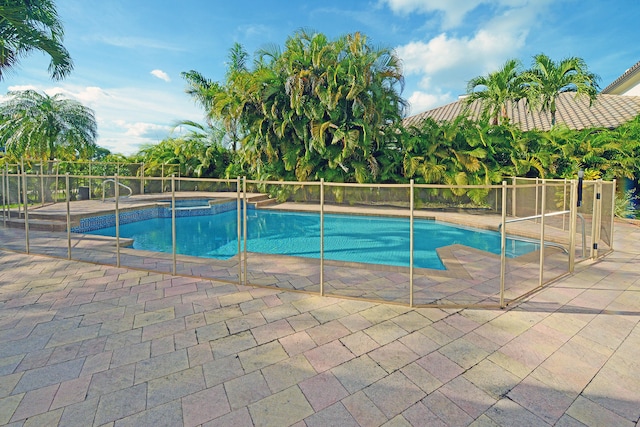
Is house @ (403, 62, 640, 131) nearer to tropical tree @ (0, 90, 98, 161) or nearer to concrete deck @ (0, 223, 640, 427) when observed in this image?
concrete deck @ (0, 223, 640, 427)

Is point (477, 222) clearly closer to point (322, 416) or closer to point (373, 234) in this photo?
point (373, 234)

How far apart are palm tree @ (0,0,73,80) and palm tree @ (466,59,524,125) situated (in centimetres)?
1421

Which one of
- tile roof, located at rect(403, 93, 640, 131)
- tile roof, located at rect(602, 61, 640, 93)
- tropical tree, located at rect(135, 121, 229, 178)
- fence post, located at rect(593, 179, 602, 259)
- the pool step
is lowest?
the pool step

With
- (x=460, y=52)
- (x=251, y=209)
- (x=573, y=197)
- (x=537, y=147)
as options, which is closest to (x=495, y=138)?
(x=537, y=147)

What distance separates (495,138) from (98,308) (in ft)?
42.0

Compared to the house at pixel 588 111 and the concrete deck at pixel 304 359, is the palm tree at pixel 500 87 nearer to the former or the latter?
the house at pixel 588 111

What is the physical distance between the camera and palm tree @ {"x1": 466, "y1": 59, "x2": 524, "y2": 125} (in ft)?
42.2

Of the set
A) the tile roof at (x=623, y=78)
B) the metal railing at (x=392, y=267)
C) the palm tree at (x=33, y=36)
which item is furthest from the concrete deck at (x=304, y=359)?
the tile roof at (x=623, y=78)

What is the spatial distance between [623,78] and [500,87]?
1307 cm

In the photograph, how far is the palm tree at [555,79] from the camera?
11969 mm

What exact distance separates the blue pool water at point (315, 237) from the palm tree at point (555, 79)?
6.70 metres

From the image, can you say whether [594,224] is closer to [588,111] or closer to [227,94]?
[227,94]

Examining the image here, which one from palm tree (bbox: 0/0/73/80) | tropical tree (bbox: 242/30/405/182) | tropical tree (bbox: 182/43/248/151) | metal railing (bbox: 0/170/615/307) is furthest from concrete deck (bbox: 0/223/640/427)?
tropical tree (bbox: 182/43/248/151)

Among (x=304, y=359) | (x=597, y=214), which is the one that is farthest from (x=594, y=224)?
(x=304, y=359)
